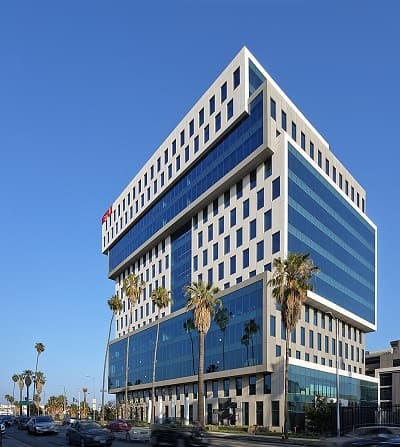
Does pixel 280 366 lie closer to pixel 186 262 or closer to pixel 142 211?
pixel 186 262

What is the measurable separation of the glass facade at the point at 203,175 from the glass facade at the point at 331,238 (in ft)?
18.6

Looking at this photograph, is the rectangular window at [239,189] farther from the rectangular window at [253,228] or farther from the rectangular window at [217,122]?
the rectangular window at [217,122]

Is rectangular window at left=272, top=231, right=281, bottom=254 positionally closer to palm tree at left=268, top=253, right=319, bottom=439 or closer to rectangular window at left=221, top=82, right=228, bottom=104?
palm tree at left=268, top=253, right=319, bottom=439

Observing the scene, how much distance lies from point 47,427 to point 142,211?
61.9m

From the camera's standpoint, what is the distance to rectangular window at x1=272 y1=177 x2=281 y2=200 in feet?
245

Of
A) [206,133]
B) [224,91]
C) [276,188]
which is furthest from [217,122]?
[276,188]

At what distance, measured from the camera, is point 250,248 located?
Result: 7862 cm

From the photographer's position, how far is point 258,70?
80.1m

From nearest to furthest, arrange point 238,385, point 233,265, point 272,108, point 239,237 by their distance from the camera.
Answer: point 238,385
point 272,108
point 239,237
point 233,265

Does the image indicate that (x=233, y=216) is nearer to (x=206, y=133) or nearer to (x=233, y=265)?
(x=233, y=265)

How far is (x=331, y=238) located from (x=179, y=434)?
60.1m

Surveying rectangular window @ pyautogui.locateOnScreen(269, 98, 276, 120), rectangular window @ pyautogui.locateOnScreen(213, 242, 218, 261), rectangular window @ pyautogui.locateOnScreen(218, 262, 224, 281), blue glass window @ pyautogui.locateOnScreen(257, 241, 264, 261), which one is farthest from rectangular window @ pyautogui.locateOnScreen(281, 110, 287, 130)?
rectangular window @ pyautogui.locateOnScreen(218, 262, 224, 281)

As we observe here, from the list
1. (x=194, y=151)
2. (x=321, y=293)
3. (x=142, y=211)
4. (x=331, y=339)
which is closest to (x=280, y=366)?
(x=321, y=293)

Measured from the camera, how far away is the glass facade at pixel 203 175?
7725cm
